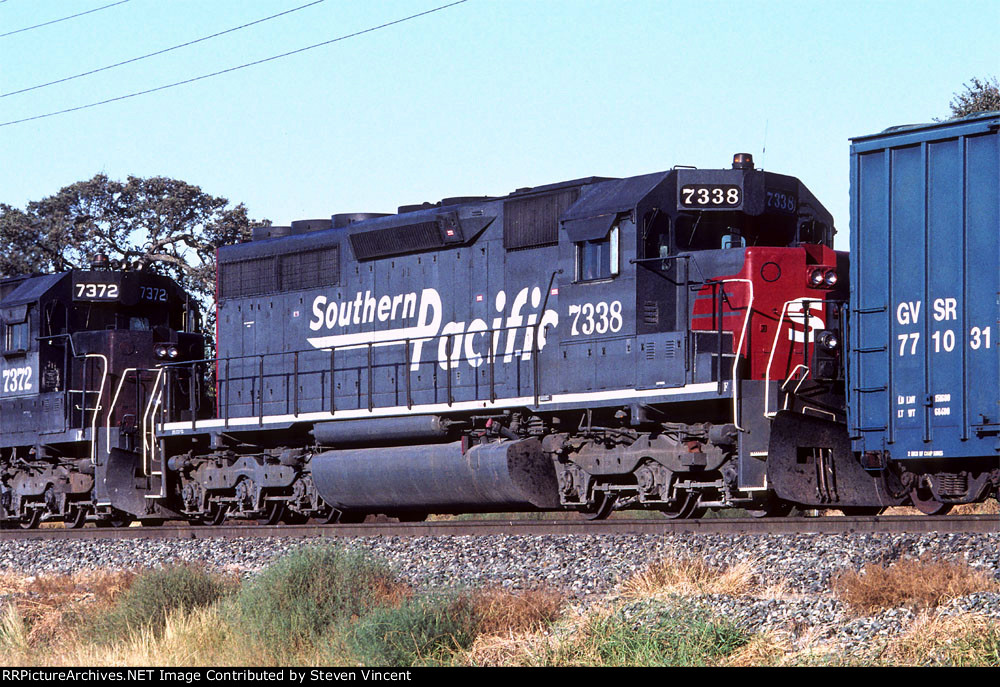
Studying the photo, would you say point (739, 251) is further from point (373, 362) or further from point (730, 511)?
point (730, 511)

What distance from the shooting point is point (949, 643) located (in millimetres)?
7469

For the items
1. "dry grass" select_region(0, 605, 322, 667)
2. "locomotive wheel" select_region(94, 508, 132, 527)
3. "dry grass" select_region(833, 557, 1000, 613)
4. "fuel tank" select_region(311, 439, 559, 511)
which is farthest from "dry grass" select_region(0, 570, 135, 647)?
"dry grass" select_region(833, 557, 1000, 613)

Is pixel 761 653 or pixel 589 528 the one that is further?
pixel 589 528

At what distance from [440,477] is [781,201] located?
480 centimetres

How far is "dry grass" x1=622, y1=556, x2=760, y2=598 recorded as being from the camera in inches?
372

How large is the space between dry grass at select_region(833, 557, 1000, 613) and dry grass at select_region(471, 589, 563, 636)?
6.21ft

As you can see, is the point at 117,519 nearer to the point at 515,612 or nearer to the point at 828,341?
the point at 828,341

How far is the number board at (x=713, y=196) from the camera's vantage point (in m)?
13.5

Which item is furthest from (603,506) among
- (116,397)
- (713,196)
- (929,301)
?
(116,397)

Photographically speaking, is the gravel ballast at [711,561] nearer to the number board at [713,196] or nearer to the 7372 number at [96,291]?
the number board at [713,196]

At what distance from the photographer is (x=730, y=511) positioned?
65.1ft

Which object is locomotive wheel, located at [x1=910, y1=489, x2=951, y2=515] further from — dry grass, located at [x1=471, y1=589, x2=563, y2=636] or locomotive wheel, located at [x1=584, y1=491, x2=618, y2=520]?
dry grass, located at [x1=471, y1=589, x2=563, y2=636]
